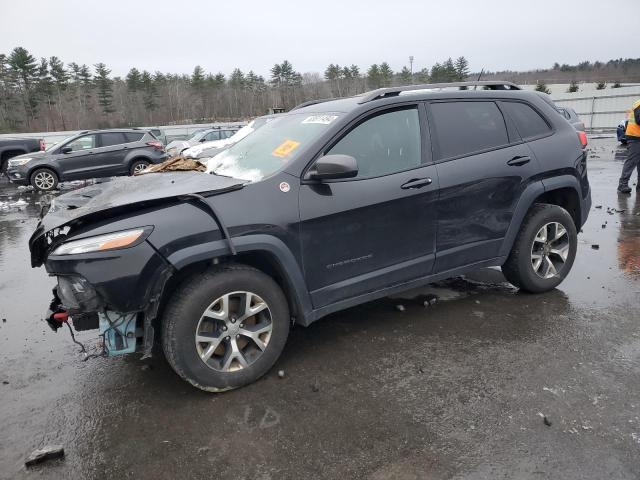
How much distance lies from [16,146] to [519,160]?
61.0 feet

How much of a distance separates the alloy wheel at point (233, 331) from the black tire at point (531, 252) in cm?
248

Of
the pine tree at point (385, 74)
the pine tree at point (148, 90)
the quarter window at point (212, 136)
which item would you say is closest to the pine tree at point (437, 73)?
the pine tree at point (385, 74)

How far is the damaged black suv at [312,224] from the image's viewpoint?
2.71m

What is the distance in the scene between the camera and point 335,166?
9.77 feet

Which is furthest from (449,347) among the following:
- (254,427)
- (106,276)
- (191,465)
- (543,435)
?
(106,276)

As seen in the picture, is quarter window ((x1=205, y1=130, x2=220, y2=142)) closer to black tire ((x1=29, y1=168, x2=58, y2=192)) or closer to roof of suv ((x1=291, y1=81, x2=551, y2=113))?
black tire ((x1=29, y1=168, x2=58, y2=192))

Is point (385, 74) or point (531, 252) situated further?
point (385, 74)

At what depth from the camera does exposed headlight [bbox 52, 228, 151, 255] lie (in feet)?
8.48

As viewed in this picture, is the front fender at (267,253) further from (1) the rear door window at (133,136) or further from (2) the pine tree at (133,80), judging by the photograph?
(2) the pine tree at (133,80)

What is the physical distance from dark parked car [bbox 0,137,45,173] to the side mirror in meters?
17.4

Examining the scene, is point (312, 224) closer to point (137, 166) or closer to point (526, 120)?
point (526, 120)

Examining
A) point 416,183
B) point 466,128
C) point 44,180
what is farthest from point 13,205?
point 466,128

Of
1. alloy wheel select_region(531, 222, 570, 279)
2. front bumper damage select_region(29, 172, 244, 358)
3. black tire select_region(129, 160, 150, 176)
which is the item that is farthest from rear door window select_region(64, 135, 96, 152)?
alloy wheel select_region(531, 222, 570, 279)

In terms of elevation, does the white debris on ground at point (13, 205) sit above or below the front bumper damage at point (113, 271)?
below
